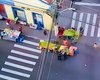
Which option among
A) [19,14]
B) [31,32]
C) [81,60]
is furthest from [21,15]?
[81,60]

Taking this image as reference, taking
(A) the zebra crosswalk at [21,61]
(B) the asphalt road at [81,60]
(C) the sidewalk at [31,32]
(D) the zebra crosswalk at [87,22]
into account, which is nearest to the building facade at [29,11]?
(C) the sidewalk at [31,32]

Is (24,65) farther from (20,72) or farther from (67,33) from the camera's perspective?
(67,33)

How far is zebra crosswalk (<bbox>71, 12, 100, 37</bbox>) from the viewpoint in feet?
143

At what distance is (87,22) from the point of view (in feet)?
146

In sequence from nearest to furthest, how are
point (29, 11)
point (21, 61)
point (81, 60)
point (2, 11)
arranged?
point (21, 61), point (81, 60), point (29, 11), point (2, 11)

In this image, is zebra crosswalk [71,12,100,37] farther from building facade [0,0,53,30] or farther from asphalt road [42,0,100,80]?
building facade [0,0,53,30]

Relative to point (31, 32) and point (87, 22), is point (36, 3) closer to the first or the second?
point (31, 32)

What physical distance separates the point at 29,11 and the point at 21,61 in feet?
19.0

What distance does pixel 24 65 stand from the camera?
40188mm

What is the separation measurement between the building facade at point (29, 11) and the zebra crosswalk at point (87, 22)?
349cm

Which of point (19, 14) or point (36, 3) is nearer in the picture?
point (36, 3)

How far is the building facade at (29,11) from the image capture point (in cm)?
4169

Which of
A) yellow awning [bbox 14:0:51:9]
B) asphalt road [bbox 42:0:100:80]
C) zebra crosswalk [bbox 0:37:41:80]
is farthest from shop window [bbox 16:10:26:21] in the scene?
asphalt road [bbox 42:0:100:80]

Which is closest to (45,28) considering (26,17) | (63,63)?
(26,17)
